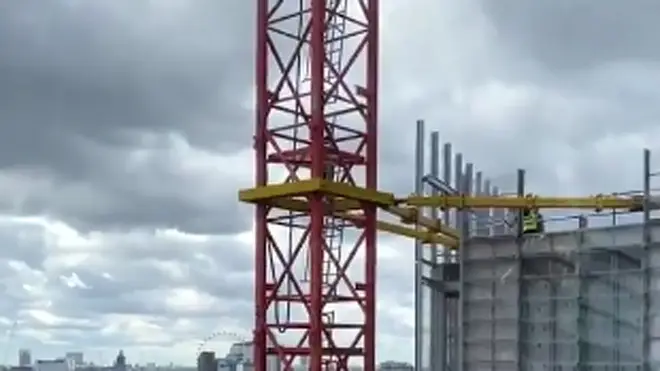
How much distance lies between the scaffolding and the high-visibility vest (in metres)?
0.51

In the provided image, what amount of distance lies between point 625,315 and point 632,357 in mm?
1791

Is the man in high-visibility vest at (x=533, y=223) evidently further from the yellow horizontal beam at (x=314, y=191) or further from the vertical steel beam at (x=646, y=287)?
the yellow horizontal beam at (x=314, y=191)

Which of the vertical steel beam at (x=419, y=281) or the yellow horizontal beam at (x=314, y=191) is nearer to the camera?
the yellow horizontal beam at (x=314, y=191)

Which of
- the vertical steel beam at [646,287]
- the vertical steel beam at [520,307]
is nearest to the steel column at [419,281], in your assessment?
the vertical steel beam at [520,307]

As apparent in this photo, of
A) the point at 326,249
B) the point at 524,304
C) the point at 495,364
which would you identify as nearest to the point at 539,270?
the point at 524,304

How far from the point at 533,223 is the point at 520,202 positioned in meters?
1.12

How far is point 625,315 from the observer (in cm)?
4875

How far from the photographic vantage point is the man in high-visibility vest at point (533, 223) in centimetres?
5192

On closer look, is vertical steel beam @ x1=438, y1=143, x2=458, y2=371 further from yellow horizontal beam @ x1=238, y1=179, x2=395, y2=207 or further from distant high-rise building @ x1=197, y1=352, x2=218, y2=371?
distant high-rise building @ x1=197, y1=352, x2=218, y2=371

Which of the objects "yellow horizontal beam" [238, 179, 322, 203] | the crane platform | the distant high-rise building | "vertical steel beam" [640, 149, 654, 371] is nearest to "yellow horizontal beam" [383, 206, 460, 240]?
the crane platform

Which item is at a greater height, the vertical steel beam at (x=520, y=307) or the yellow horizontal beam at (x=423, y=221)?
the yellow horizontal beam at (x=423, y=221)

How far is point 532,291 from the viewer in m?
52.2

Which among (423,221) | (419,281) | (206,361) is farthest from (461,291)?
(206,361)

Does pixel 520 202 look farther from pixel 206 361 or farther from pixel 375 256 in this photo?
pixel 206 361
